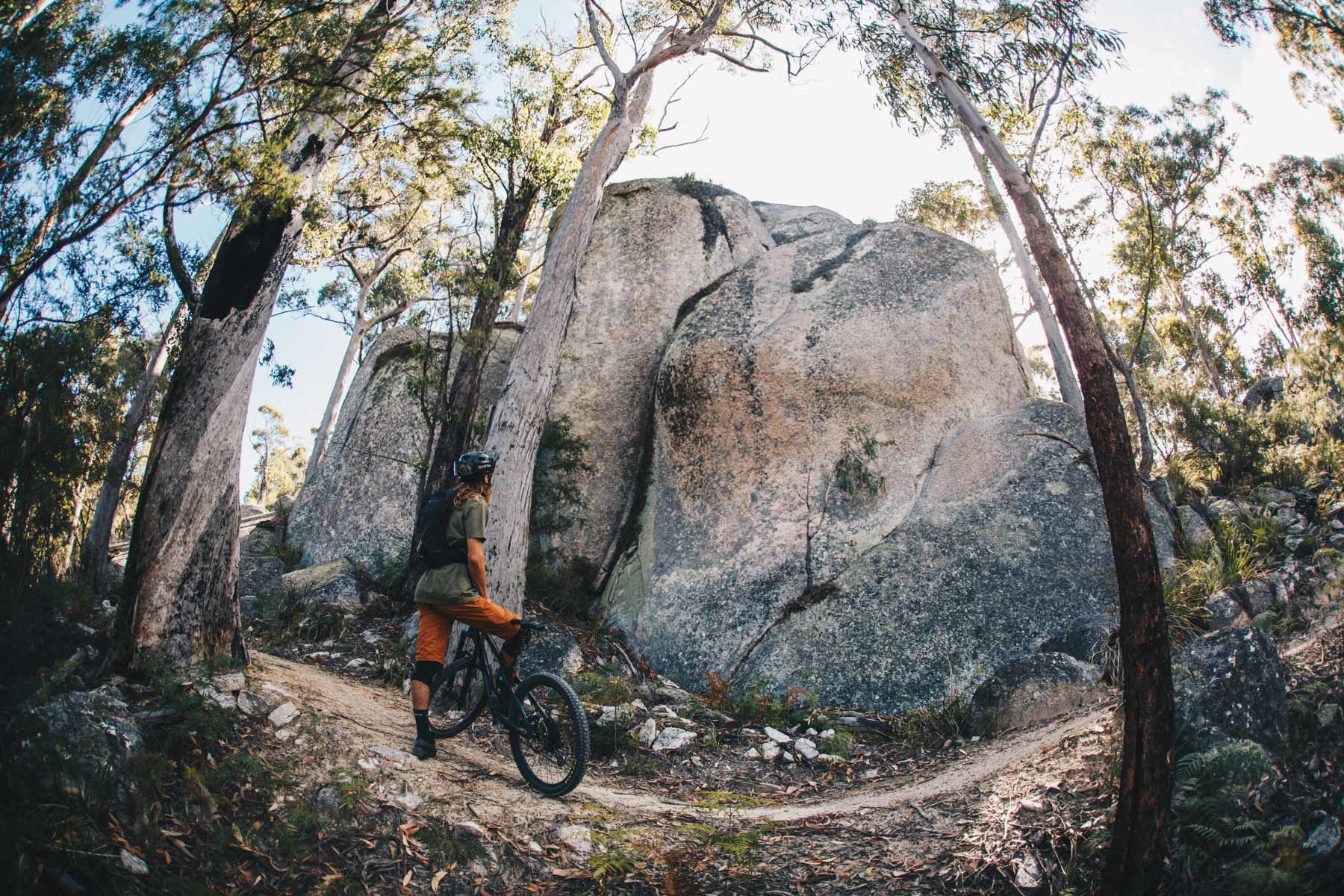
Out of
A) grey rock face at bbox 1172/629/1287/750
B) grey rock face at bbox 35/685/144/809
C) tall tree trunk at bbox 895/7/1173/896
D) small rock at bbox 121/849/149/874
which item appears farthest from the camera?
grey rock face at bbox 1172/629/1287/750

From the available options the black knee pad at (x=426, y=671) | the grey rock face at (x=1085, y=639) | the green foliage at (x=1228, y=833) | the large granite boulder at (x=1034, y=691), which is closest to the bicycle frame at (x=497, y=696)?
the black knee pad at (x=426, y=671)

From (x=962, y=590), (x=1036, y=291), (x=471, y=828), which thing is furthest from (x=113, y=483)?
(x=1036, y=291)

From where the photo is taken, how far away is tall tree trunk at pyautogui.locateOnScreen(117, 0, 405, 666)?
222 inches

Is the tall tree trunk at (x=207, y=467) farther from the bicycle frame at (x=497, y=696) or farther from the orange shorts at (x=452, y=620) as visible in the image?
the bicycle frame at (x=497, y=696)

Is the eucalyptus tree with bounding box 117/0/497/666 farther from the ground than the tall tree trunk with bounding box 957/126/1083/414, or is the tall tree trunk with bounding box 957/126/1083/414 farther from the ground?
the tall tree trunk with bounding box 957/126/1083/414

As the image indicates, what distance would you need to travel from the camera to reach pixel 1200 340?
83.7 feet

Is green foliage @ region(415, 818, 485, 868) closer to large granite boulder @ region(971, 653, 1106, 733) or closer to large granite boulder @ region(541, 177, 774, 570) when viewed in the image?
large granite boulder @ region(971, 653, 1106, 733)

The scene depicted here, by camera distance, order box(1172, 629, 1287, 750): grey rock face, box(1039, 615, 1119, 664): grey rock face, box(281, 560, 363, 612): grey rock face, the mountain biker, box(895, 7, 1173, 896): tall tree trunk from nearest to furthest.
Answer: box(895, 7, 1173, 896): tall tree trunk → box(1172, 629, 1287, 750): grey rock face → the mountain biker → box(1039, 615, 1119, 664): grey rock face → box(281, 560, 363, 612): grey rock face

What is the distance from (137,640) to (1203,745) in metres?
6.93

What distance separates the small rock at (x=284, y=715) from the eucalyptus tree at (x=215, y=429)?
1.00 metres

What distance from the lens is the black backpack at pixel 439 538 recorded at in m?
5.62

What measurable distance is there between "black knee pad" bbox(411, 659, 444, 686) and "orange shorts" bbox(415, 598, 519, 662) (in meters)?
0.03

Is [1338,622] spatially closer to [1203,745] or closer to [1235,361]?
[1203,745]

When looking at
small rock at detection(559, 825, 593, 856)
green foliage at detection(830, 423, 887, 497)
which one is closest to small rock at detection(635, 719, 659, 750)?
small rock at detection(559, 825, 593, 856)
